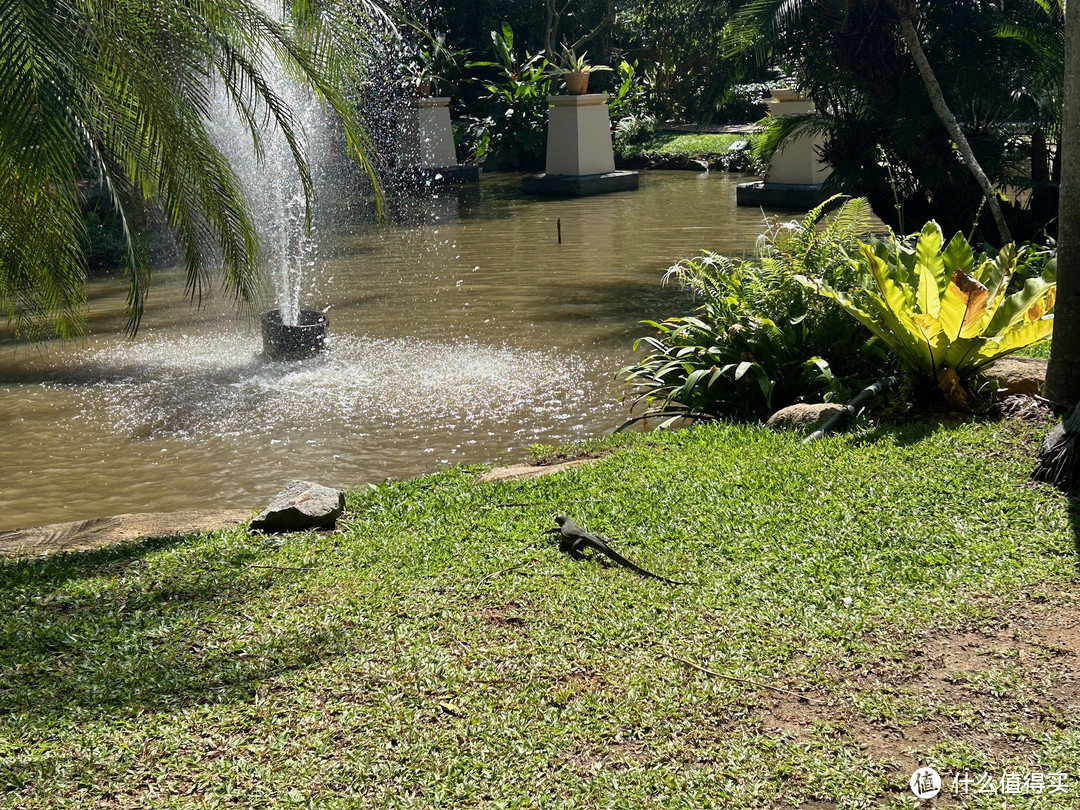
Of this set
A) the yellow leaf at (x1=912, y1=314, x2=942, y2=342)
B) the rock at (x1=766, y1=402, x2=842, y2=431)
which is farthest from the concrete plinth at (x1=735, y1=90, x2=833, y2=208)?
the yellow leaf at (x1=912, y1=314, x2=942, y2=342)

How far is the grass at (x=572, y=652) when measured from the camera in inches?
110

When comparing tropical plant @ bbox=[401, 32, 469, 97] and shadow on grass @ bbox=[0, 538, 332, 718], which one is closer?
shadow on grass @ bbox=[0, 538, 332, 718]

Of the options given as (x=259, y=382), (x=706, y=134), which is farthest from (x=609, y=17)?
(x=259, y=382)

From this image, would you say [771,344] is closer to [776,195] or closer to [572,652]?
[572,652]

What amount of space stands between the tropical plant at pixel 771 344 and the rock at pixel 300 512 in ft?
8.28

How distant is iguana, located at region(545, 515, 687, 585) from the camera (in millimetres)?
4008

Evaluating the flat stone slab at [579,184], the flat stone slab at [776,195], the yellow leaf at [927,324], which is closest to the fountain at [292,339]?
the yellow leaf at [927,324]

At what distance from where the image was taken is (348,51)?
539 centimetres

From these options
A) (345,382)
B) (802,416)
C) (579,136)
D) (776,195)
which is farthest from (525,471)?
(579,136)

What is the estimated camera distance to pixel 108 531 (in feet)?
16.7

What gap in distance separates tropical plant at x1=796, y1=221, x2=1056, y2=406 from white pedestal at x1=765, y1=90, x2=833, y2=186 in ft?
41.8

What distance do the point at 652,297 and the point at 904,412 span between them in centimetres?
606

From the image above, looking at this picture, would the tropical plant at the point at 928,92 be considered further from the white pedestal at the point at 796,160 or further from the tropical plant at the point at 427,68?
the tropical plant at the point at 427,68

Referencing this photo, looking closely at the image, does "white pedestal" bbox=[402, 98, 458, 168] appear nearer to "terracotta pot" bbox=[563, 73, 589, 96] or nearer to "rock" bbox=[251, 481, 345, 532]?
"terracotta pot" bbox=[563, 73, 589, 96]
